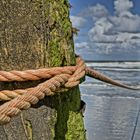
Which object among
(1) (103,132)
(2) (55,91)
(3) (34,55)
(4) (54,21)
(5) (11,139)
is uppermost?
(4) (54,21)

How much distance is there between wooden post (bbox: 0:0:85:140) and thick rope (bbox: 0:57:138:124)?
38mm

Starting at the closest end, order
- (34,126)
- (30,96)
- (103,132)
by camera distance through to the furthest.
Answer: (30,96) < (34,126) < (103,132)

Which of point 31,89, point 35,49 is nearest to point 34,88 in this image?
point 31,89

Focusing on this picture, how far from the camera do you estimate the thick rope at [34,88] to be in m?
1.24

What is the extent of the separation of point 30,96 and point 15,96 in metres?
0.05

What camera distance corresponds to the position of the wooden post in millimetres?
1336

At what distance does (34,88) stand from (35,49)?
A: 0.13 metres

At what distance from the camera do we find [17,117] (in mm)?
1373

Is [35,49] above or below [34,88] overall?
above

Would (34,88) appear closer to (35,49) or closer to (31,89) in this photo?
(31,89)

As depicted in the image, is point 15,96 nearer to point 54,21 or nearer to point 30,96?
point 30,96

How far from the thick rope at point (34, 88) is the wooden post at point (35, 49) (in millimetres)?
38

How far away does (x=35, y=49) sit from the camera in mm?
1364

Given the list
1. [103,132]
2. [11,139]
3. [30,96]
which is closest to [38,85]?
[30,96]
